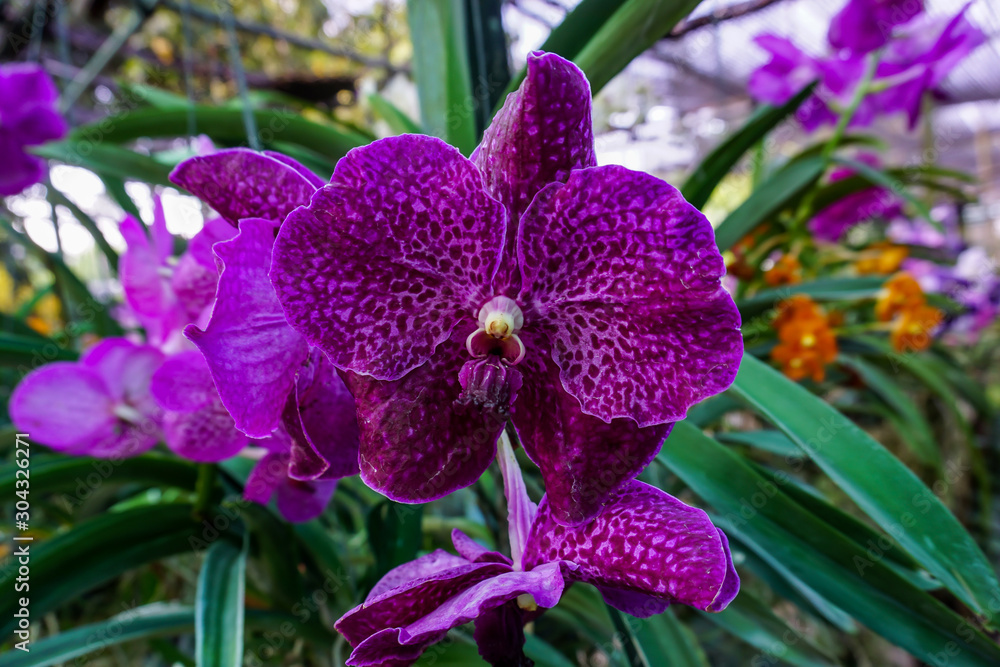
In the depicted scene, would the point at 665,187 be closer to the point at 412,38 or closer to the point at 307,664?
the point at 412,38

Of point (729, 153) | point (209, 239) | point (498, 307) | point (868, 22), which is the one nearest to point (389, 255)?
point (498, 307)

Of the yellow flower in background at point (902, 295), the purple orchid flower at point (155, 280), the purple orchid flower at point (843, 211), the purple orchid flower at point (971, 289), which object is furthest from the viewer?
the purple orchid flower at point (971, 289)

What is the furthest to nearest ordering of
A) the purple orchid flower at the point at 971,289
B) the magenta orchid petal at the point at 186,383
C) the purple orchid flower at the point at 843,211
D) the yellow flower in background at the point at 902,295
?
the purple orchid flower at the point at 971,289
the purple orchid flower at the point at 843,211
the yellow flower in background at the point at 902,295
the magenta orchid petal at the point at 186,383

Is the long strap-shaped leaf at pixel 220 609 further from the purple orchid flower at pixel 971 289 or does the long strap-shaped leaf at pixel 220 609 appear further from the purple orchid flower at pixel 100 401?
the purple orchid flower at pixel 971 289

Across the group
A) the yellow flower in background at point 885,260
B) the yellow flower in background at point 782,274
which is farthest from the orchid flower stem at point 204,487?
the yellow flower in background at point 885,260

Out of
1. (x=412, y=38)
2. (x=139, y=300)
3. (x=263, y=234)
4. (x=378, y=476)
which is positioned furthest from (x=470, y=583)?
(x=412, y=38)

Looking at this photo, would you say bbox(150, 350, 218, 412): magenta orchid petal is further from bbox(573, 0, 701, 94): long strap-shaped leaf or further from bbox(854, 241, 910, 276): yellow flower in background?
bbox(854, 241, 910, 276): yellow flower in background

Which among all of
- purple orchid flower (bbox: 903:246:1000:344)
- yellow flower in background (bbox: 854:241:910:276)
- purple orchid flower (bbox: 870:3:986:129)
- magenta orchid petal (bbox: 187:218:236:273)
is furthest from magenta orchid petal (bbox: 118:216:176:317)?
purple orchid flower (bbox: 903:246:1000:344)
